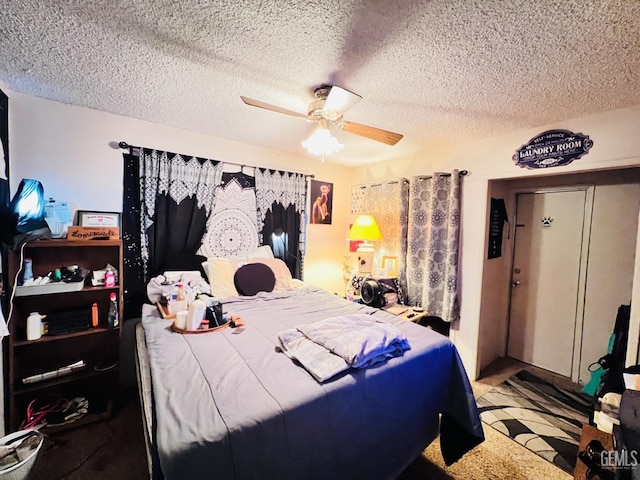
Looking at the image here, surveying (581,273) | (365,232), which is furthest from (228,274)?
(581,273)

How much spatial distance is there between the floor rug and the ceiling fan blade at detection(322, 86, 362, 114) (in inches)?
96.5

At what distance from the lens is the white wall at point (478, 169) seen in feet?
6.16

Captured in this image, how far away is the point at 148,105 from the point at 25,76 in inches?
24.4

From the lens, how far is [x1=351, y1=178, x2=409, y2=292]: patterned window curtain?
Result: 10.1 feet

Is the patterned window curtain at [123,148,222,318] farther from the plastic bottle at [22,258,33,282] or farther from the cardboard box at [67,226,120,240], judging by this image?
the plastic bottle at [22,258,33,282]

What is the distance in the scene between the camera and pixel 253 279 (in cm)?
248

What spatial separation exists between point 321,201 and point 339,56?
2258 mm

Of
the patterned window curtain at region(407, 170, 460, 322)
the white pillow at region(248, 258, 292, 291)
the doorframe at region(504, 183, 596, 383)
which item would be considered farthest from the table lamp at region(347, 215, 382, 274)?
the doorframe at region(504, 183, 596, 383)

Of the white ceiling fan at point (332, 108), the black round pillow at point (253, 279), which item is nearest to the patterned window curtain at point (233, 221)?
the black round pillow at point (253, 279)

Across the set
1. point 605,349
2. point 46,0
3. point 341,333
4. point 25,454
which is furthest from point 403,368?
point 605,349

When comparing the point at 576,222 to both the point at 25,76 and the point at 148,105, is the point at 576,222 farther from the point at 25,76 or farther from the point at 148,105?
the point at 25,76

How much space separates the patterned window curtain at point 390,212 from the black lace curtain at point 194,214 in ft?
3.08

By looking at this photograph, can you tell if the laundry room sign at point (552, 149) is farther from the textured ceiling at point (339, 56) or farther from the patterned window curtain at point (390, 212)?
the patterned window curtain at point (390, 212)

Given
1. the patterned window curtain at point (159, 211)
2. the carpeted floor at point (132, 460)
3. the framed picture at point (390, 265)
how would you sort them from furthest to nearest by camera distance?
the framed picture at point (390, 265) → the patterned window curtain at point (159, 211) → the carpeted floor at point (132, 460)
